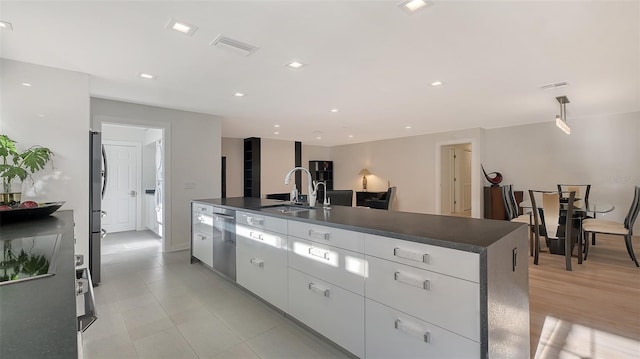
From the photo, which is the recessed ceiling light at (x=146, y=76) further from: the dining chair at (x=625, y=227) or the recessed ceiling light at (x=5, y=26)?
the dining chair at (x=625, y=227)

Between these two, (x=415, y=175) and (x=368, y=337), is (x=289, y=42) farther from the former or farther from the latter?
(x=415, y=175)

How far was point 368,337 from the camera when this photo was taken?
1681 millimetres

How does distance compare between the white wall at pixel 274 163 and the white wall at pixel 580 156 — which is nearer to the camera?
the white wall at pixel 580 156

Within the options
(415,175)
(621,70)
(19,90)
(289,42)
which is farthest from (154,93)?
(415,175)

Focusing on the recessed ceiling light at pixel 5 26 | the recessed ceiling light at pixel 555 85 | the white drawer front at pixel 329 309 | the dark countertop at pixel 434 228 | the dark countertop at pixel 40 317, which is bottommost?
the white drawer front at pixel 329 309

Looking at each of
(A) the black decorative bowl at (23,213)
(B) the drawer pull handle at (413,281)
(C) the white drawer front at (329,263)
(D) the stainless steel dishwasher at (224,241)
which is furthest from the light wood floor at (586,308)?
(A) the black decorative bowl at (23,213)

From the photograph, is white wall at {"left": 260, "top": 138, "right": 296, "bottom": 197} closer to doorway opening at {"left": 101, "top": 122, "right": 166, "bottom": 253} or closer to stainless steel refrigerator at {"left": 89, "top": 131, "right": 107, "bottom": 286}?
doorway opening at {"left": 101, "top": 122, "right": 166, "bottom": 253}

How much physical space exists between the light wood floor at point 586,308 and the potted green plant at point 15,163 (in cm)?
442

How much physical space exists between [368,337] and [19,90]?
3946mm

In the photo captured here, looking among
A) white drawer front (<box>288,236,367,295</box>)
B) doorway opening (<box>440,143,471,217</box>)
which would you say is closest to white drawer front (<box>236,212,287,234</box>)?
white drawer front (<box>288,236,367,295</box>)

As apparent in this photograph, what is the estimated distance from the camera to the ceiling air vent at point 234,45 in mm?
2381

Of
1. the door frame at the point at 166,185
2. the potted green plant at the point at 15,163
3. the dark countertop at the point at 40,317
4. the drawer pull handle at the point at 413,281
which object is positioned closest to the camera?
the dark countertop at the point at 40,317

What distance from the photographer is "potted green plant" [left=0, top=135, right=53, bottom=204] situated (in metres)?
2.54

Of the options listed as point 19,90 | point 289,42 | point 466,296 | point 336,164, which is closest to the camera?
point 466,296
